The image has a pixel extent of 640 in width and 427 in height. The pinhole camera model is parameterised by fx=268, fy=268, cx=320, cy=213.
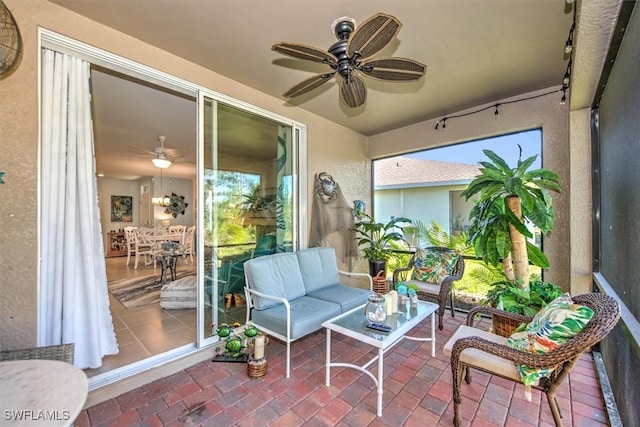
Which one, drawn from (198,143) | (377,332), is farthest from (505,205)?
(198,143)

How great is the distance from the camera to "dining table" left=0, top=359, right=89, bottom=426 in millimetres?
845

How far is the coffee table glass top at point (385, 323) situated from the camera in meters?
1.92

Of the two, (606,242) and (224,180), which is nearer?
(606,242)

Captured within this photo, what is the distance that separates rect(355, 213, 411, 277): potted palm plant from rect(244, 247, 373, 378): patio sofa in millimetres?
1119

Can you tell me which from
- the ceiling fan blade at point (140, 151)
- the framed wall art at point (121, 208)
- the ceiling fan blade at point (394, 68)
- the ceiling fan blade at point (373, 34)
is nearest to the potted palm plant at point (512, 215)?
the ceiling fan blade at point (394, 68)

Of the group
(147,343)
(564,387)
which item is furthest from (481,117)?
(147,343)

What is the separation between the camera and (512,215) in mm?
2387

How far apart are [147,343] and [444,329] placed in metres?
3.19

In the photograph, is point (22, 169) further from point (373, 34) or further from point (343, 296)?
point (343, 296)

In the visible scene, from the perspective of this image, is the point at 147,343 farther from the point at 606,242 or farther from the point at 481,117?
the point at 481,117

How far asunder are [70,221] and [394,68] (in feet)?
8.55

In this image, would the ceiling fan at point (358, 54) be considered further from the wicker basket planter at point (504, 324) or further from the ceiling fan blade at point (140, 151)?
the ceiling fan blade at point (140, 151)

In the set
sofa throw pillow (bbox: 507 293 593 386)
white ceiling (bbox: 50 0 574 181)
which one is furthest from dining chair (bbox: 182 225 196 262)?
sofa throw pillow (bbox: 507 293 593 386)

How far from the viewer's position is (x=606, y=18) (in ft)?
4.66
